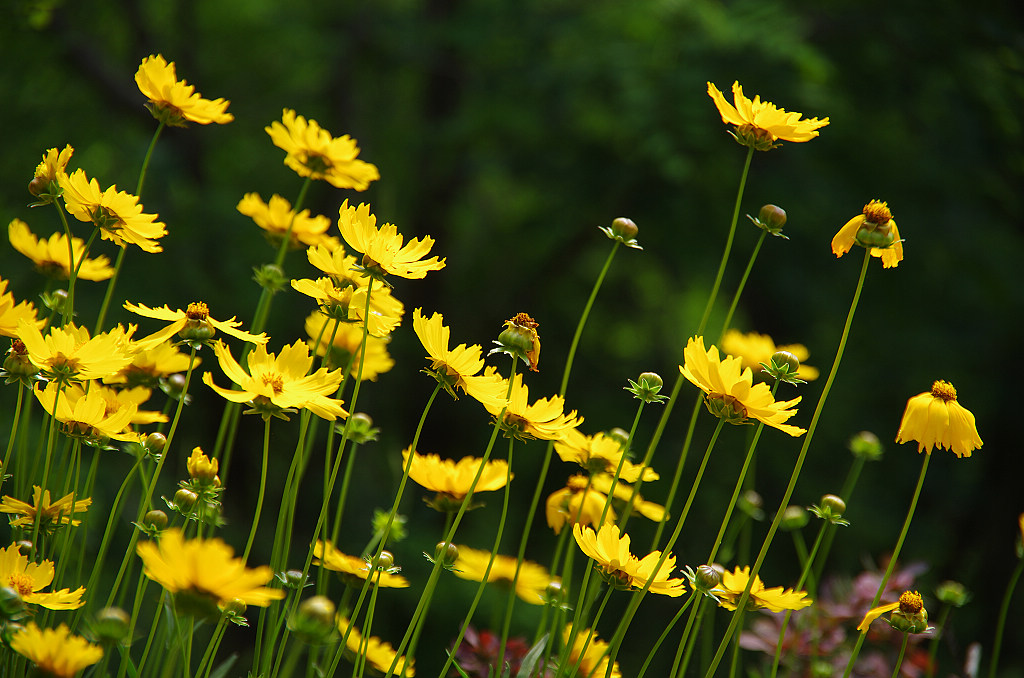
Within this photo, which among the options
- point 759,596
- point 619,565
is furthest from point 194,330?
point 759,596

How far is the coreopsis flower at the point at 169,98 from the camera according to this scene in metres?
0.79

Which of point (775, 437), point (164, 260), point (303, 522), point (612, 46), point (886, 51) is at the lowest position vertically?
point (303, 522)

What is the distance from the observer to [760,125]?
2.55ft

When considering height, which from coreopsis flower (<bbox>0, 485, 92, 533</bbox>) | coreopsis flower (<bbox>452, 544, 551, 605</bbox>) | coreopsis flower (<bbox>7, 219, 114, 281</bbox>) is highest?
coreopsis flower (<bbox>7, 219, 114, 281</bbox>)

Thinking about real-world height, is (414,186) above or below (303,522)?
above

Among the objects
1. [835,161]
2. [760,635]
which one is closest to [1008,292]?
[835,161]

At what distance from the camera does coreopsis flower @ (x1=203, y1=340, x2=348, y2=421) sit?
23.6 inches

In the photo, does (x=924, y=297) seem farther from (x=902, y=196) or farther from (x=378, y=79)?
(x=378, y=79)

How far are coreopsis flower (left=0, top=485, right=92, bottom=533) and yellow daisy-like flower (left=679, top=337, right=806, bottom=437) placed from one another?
1.63 feet

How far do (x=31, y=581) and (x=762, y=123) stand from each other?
70 cm

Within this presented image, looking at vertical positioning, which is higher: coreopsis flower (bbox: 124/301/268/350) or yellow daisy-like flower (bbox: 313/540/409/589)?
coreopsis flower (bbox: 124/301/268/350)

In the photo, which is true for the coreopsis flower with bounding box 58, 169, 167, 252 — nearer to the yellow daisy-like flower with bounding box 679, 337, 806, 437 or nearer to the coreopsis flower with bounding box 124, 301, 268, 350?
the coreopsis flower with bounding box 124, 301, 268, 350

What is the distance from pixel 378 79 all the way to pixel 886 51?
2.10 metres

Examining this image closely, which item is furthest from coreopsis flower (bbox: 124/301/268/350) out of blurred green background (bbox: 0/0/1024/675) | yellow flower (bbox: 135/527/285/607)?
blurred green background (bbox: 0/0/1024/675)
